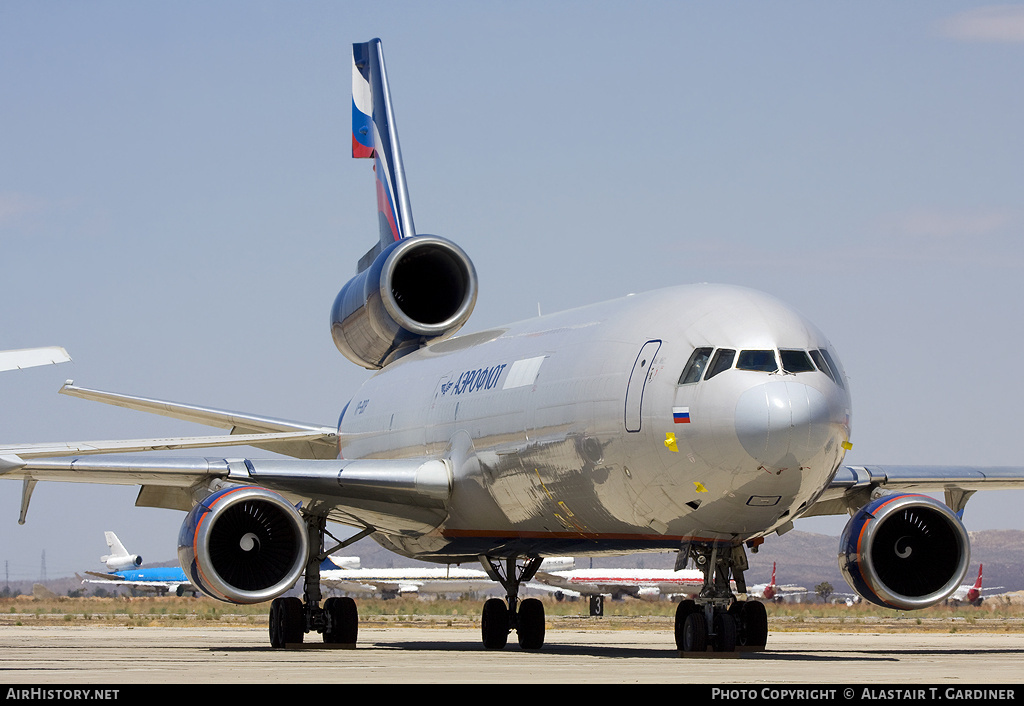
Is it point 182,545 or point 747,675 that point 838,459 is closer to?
point 747,675

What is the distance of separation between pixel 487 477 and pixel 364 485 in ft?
5.94

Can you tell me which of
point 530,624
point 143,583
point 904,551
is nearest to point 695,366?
point 904,551

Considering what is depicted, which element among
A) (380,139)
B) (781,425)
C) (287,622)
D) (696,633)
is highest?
(380,139)

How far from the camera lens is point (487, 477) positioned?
20.1 m

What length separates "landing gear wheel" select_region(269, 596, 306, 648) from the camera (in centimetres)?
2106

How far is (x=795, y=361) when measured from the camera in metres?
15.7

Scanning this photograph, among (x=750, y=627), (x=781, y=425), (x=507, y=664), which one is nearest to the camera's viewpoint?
(x=781, y=425)

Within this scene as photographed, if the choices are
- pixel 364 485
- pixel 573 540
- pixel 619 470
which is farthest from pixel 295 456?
pixel 619 470

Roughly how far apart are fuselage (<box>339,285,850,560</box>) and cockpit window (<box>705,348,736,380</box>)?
0.08 ft

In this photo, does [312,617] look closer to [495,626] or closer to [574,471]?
[495,626]

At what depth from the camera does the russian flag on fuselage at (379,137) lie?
3003 centimetres

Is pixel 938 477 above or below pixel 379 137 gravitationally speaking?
below

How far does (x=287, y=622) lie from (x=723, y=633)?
7.13 m

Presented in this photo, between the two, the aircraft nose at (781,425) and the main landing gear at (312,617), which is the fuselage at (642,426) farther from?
the main landing gear at (312,617)
